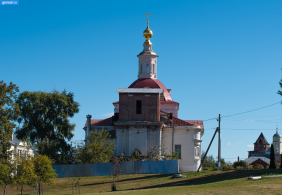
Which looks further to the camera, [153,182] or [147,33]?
[147,33]

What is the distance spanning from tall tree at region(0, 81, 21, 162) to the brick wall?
42.7ft

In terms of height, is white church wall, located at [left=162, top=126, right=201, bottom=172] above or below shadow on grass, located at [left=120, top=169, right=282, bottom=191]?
above

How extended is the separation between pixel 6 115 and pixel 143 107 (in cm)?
1591

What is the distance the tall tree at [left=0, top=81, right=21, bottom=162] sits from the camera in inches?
1678

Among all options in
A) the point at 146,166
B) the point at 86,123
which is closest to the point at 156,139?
the point at 146,166

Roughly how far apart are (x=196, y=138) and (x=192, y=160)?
2.74 metres

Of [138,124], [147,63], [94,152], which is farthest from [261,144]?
[94,152]

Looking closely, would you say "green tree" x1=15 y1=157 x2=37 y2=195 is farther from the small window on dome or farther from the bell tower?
the bell tower

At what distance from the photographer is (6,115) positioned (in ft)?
143

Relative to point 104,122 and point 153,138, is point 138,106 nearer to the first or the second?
point 153,138

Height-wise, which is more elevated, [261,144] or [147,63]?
[147,63]

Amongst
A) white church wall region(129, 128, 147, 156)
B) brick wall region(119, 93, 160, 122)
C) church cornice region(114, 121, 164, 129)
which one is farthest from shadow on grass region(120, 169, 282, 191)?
brick wall region(119, 93, 160, 122)

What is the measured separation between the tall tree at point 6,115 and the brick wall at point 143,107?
42.7 feet

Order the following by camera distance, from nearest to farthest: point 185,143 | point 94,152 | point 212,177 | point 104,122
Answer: point 212,177 → point 94,152 → point 185,143 → point 104,122
